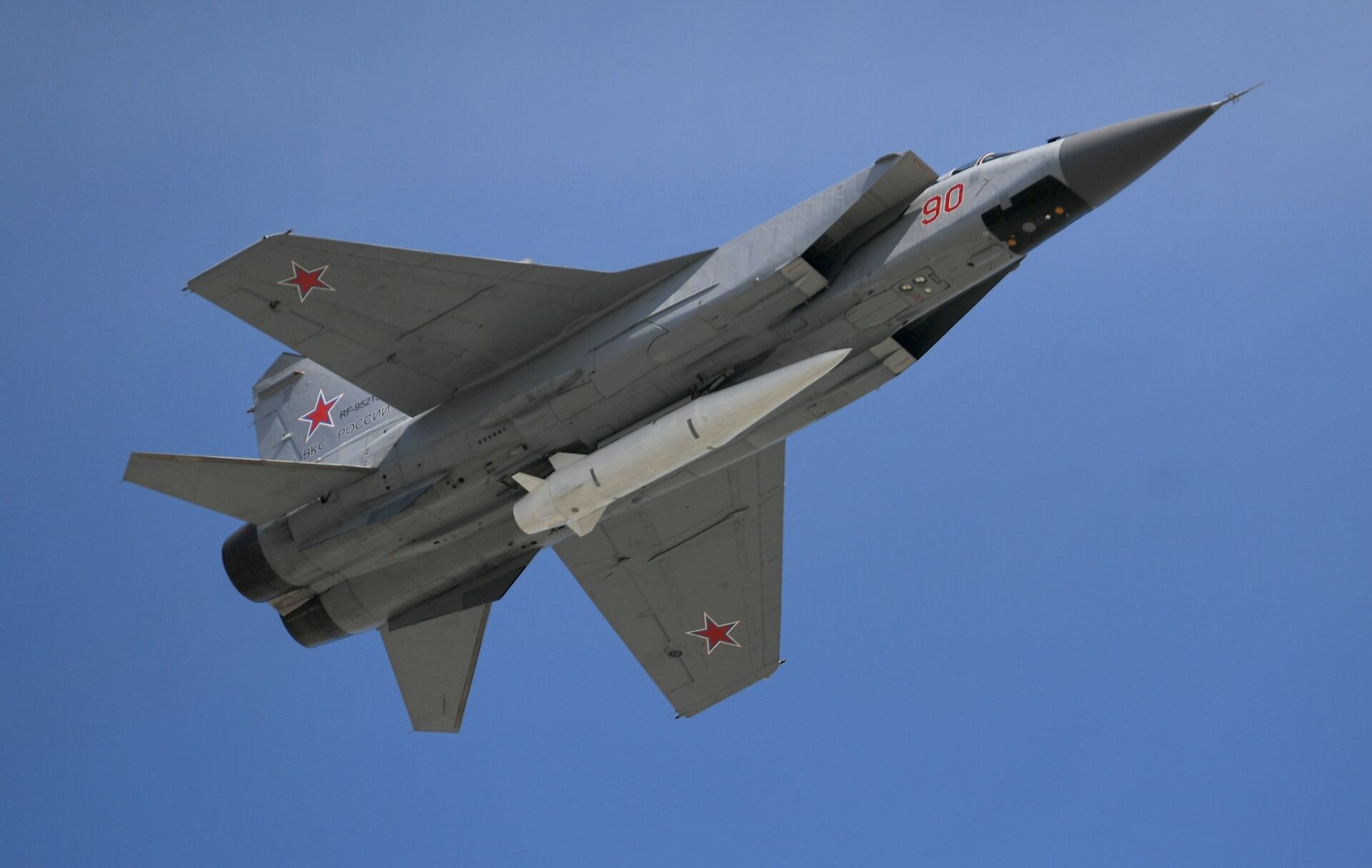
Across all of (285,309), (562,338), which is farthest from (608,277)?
(285,309)

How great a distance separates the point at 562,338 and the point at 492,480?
1971 millimetres

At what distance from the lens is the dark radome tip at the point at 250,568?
19219 mm

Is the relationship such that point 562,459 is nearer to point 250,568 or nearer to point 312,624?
point 250,568

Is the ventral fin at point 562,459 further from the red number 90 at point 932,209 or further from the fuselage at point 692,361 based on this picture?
the red number 90 at point 932,209

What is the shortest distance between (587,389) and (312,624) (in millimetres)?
6046

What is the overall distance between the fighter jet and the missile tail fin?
4 centimetres

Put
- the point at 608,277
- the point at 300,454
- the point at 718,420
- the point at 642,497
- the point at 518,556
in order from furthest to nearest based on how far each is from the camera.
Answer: the point at 300,454
the point at 518,556
the point at 642,497
the point at 608,277
the point at 718,420

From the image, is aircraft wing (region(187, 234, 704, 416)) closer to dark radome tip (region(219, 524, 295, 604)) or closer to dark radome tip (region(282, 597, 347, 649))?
dark radome tip (region(219, 524, 295, 604))

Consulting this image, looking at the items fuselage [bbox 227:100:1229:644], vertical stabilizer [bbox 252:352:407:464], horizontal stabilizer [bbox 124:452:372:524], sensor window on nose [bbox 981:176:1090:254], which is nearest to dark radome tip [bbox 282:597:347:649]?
fuselage [bbox 227:100:1229:644]

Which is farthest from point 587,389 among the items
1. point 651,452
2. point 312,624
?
point 312,624

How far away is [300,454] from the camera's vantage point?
22422mm

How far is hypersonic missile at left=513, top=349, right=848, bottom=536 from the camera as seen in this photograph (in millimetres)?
16094

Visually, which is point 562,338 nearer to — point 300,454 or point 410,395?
point 410,395

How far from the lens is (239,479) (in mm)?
18734
